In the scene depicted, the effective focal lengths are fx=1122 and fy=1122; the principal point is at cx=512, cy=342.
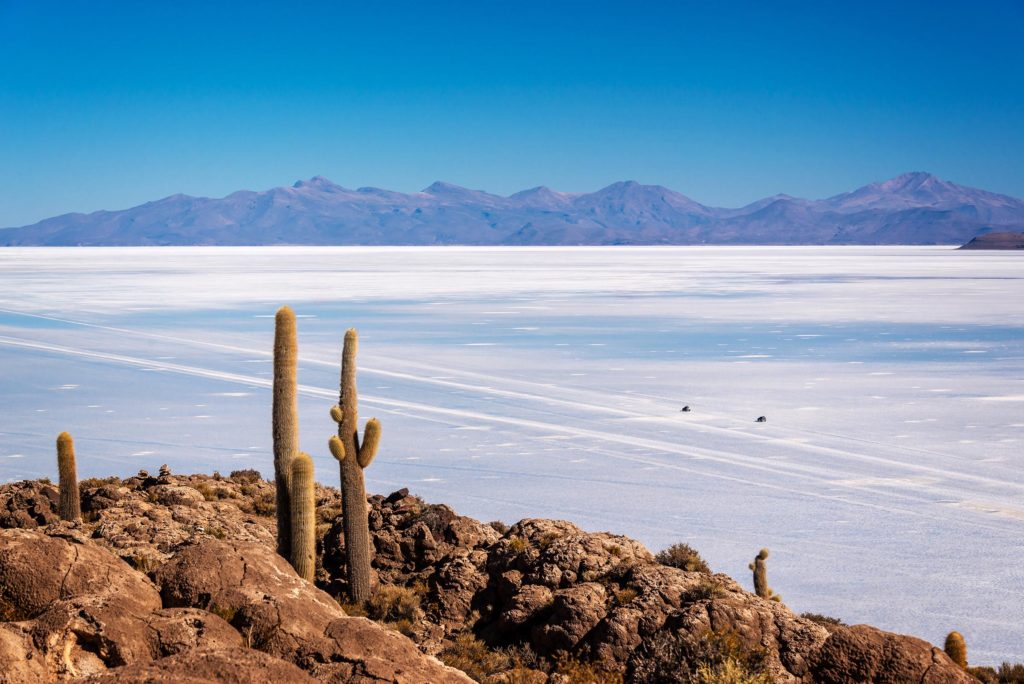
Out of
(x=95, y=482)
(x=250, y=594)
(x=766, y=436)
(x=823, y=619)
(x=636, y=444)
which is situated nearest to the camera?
(x=250, y=594)

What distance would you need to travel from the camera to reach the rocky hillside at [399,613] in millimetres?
6047

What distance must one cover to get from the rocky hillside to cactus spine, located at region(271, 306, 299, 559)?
30.2 inches

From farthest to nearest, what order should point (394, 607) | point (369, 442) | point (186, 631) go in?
point (369, 442) < point (394, 607) < point (186, 631)

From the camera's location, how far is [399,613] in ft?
30.0

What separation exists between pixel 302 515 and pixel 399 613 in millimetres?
1126

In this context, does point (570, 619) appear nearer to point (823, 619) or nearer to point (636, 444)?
point (823, 619)

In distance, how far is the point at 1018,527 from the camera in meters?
11.9

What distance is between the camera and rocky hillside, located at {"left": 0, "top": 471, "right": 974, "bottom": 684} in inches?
238

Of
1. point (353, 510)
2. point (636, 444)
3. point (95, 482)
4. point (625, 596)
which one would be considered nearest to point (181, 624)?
point (353, 510)

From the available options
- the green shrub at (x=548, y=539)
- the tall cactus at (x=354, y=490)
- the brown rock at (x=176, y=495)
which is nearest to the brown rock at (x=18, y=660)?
the tall cactus at (x=354, y=490)

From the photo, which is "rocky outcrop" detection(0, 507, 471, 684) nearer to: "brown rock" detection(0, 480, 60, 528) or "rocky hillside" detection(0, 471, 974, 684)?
"rocky hillside" detection(0, 471, 974, 684)

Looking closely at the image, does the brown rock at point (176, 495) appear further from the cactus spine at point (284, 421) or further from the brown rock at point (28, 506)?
the cactus spine at point (284, 421)

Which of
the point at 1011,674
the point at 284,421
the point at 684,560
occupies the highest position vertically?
the point at 284,421

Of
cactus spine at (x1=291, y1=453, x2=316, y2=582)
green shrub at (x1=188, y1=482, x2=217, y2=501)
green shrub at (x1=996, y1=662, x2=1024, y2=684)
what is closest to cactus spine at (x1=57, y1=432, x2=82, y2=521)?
green shrub at (x1=188, y1=482, x2=217, y2=501)
